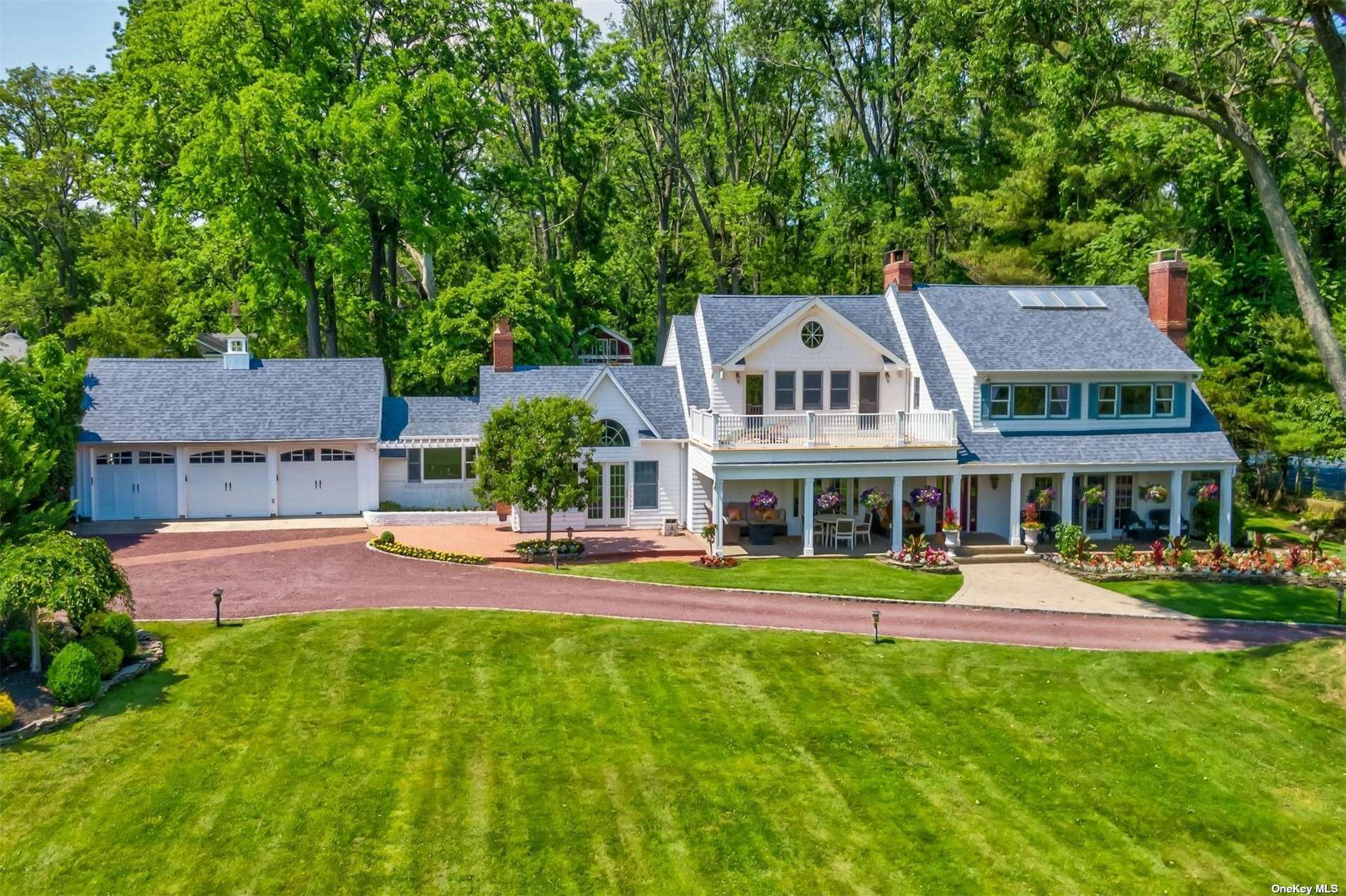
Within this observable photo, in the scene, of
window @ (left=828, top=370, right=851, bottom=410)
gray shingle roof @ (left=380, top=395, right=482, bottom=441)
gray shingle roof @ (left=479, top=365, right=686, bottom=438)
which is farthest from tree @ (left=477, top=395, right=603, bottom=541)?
window @ (left=828, top=370, right=851, bottom=410)

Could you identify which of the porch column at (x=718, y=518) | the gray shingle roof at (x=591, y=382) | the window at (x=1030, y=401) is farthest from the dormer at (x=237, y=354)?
the window at (x=1030, y=401)

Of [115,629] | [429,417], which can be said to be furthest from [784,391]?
[115,629]

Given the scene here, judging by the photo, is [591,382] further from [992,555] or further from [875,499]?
[992,555]

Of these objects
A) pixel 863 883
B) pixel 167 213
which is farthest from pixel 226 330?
pixel 863 883

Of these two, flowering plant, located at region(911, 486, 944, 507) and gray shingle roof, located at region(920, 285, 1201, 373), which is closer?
flowering plant, located at region(911, 486, 944, 507)

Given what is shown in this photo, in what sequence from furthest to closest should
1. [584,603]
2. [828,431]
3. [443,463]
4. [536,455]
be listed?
[443,463] → [828,431] → [536,455] → [584,603]

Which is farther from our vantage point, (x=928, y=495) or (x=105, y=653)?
(x=928, y=495)

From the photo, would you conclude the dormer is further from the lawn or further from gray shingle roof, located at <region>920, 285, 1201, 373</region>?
gray shingle roof, located at <region>920, 285, 1201, 373</region>
